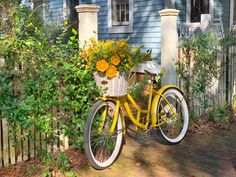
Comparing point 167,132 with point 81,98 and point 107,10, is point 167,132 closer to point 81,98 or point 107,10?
point 81,98

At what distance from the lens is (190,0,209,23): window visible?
1038cm

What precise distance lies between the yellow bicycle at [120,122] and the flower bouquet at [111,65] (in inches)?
6.7

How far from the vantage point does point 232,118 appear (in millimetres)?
6422

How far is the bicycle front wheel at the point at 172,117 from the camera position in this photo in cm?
497

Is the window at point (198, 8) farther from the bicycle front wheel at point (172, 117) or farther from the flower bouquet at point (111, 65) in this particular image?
the flower bouquet at point (111, 65)

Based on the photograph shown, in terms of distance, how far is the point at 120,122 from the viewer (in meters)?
4.36

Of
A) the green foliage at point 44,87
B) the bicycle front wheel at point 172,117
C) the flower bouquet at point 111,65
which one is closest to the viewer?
the green foliage at point 44,87

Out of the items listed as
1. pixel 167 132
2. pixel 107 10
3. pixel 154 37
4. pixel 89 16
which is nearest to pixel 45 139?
pixel 89 16

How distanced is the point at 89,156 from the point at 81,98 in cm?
70

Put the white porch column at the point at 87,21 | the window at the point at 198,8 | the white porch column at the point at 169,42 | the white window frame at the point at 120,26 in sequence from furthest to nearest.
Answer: the white window frame at the point at 120,26 < the window at the point at 198,8 < the white porch column at the point at 169,42 < the white porch column at the point at 87,21

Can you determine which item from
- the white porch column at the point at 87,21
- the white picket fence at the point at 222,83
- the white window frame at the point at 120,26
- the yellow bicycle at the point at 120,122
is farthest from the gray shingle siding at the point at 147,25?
the white porch column at the point at 87,21

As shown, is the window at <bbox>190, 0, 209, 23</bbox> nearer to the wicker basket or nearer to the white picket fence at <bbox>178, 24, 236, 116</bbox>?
the white picket fence at <bbox>178, 24, 236, 116</bbox>

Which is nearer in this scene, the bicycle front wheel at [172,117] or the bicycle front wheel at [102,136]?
the bicycle front wheel at [102,136]

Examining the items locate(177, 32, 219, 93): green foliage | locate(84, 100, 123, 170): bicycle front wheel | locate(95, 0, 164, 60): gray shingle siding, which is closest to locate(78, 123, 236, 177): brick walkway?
locate(84, 100, 123, 170): bicycle front wheel
